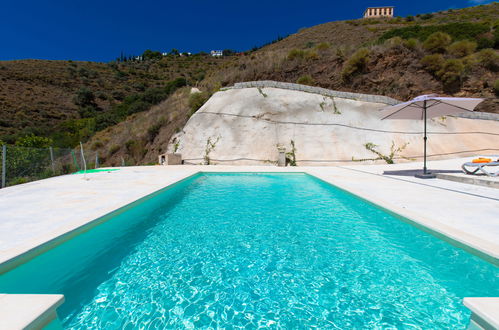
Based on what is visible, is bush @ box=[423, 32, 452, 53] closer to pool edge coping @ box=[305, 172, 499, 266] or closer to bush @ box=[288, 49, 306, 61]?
bush @ box=[288, 49, 306, 61]

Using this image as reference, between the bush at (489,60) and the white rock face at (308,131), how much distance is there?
232 inches

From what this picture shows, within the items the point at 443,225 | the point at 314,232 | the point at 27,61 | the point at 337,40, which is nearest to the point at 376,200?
the point at 443,225

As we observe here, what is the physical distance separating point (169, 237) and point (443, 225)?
150 inches

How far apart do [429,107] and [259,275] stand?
27.9ft

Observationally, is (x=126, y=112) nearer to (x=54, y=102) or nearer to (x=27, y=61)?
(x=54, y=102)

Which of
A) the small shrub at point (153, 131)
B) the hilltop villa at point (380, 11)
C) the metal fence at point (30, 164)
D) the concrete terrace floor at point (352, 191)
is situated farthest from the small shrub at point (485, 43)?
the hilltop villa at point (380, 11)

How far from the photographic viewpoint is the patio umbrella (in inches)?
276

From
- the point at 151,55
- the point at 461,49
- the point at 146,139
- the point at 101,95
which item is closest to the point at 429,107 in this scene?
the point at 461,49

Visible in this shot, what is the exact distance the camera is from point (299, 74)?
19828 mm

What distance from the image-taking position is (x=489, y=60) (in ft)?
55.8

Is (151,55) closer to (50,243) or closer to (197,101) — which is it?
(197,101)

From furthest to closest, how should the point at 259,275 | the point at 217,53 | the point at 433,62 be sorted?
1. the point at 217,53
2. the point at 433,62
3. the point at 259,275

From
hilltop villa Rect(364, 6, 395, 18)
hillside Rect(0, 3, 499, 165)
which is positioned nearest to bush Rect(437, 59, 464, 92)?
hillside Rect(0, 3, 499, 165)

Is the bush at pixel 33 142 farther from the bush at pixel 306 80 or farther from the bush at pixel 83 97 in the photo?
the bush at pixel 306 80
